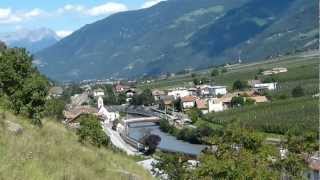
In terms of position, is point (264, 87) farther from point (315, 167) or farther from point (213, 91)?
point (315, 167)

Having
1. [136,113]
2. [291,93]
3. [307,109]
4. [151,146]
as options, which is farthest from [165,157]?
[136,113]

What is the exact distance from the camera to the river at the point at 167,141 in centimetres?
5306

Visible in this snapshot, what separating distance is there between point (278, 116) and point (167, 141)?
11.5 meters

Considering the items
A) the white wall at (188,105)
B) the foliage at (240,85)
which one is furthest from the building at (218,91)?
the white wall at (188,105)

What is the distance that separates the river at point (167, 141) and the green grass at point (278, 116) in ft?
16.2

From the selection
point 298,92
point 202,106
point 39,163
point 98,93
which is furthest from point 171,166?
point 98,93

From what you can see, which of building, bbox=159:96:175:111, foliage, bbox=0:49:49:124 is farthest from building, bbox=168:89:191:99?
foliage, bbox=0:49:49:124

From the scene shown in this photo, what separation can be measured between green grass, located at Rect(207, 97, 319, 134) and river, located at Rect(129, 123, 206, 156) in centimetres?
493

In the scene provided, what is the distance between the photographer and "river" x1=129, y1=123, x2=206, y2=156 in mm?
53062

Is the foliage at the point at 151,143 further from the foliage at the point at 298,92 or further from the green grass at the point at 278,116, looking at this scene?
the foliage at the point at 298,92

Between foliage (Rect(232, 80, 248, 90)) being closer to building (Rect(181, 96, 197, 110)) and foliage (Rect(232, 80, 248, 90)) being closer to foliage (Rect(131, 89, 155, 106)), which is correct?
foliage (Rect(131, 89, 155, 106))

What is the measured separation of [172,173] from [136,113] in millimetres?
65455

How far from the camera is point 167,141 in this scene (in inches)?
2478

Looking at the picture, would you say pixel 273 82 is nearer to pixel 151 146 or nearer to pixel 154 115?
pixel 154 115
